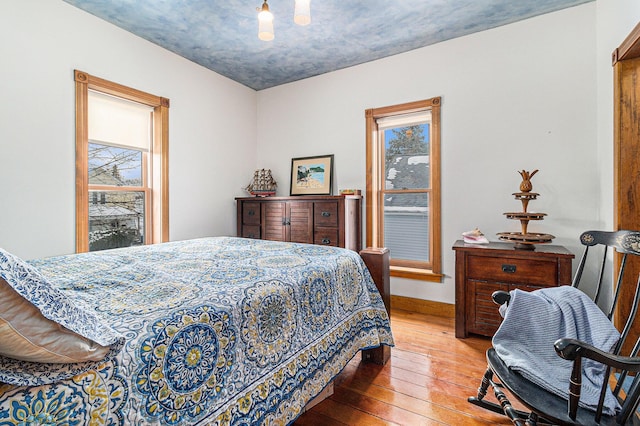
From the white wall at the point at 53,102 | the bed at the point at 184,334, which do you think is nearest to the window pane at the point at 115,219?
the white wall at the point at 53,102

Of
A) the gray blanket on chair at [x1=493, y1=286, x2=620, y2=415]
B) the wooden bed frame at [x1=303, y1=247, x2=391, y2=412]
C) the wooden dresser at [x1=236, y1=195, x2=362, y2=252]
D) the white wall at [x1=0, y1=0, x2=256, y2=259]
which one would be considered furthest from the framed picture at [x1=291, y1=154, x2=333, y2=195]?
the gray blanket on chair at [x1=493, y1=286, x2=620, y2=415]

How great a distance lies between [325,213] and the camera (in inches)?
133

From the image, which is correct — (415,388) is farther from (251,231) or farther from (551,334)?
(251,231)

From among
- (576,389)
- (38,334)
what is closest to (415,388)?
(576,389)

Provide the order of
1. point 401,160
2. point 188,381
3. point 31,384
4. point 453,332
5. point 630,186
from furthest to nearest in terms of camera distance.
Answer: point 401,160 → point 453,332 → point 630,186 → point 188,381 → point 31,384

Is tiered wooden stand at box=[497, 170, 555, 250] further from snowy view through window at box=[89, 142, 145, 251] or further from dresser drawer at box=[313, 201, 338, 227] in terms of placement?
snowy view through window at box=[89, 142, 145, 251]

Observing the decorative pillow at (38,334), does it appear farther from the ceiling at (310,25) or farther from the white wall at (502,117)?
the white wall at (502,117)

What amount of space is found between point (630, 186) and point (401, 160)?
6.29 feet

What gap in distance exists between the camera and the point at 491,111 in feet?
9.49

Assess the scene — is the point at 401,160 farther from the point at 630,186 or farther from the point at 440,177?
the point at 630,186

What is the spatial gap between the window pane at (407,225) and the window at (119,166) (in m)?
2.48

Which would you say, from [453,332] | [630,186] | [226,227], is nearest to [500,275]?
[453,332]

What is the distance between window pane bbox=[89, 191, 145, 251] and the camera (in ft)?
9.16

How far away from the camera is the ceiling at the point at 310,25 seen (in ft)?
8.16
